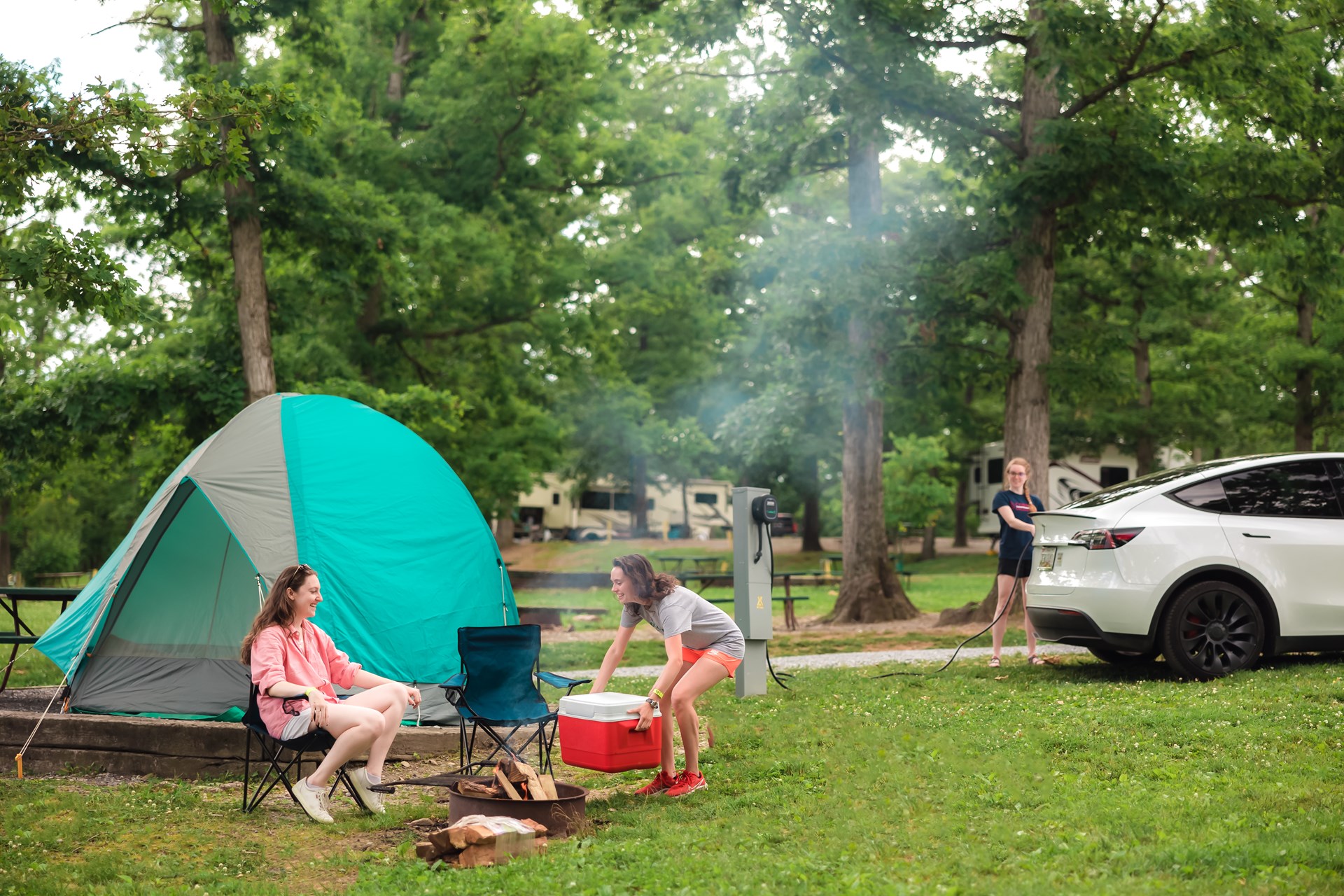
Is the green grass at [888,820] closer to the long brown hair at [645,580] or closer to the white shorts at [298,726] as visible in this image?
the white shorts at [298,726]

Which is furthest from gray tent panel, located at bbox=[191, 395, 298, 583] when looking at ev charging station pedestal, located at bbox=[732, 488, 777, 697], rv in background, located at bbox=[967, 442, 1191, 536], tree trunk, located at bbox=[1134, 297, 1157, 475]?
rv in background, located at bbox=[967, 442, 1191, 536]

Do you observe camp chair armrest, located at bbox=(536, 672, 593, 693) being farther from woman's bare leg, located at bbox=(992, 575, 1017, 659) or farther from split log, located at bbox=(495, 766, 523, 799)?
woman's bare leg, located at bbox=(992, 575, 1017, 659)

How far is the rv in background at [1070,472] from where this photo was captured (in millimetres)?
33188

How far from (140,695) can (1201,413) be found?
2631 centimetres

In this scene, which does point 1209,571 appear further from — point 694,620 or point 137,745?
point 137,745

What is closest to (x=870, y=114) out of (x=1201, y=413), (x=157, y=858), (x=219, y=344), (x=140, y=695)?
(x=219, y=344)

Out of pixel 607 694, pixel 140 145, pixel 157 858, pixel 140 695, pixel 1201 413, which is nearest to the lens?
pixel 157 858

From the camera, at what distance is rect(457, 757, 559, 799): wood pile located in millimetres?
5695

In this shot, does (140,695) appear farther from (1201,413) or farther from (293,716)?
(1201,413)

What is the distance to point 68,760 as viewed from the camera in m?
7.63

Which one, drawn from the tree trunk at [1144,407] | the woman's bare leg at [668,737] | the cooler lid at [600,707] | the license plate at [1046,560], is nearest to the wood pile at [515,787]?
the cooler lid at [600,707]

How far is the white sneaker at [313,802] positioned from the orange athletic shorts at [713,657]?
6.53ft

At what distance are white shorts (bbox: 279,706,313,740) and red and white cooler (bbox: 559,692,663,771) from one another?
1298 millimetres

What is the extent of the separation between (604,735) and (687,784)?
2.16ft
